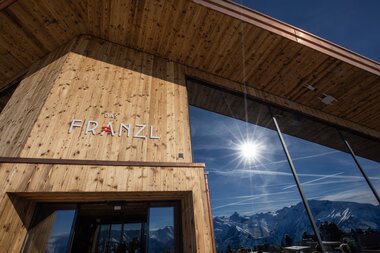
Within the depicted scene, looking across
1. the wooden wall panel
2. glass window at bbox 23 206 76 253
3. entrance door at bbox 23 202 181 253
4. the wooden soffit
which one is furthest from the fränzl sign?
the wooden soffit

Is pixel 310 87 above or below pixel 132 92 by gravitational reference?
above

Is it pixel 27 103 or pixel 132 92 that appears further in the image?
pixel 132 92

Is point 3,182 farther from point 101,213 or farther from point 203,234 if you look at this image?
point 203,234

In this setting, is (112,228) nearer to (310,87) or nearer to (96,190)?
(96,190)

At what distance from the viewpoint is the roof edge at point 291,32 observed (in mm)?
5375

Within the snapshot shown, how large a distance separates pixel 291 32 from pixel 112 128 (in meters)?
5.67

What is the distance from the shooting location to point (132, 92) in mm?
5539

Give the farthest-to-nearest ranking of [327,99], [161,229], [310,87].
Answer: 1. [327,99]
2. [310,87]
3. [161,229]

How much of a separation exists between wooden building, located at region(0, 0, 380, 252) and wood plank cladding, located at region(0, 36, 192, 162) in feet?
0.09

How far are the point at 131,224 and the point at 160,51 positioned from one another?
17.1 feet

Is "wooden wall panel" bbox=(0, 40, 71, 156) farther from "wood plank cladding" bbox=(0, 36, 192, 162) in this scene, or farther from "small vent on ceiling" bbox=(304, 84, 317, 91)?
"small vent on ceiling" bbox=(304, 84, 317, 91)

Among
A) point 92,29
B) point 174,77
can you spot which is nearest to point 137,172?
point 174,77

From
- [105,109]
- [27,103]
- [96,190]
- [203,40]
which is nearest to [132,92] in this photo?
[105,109]

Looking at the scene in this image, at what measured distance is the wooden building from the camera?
3.77 metres
